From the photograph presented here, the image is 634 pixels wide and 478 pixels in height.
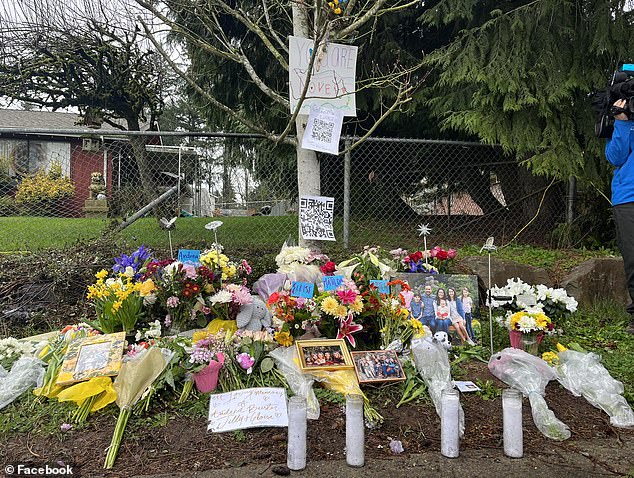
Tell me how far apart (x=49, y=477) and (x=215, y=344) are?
3.33 feet

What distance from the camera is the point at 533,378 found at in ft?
9.33

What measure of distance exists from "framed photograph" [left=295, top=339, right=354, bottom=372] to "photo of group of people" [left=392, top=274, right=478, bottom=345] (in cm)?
81

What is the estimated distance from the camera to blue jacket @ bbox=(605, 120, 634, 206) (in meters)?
3.51

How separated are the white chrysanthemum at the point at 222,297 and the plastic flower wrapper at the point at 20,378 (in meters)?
1.08

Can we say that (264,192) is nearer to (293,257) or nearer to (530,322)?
(293,257)

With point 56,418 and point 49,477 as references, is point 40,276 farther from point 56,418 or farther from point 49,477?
point 49,477

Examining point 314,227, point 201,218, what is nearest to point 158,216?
point 201,218

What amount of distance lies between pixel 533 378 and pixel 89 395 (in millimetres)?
2467

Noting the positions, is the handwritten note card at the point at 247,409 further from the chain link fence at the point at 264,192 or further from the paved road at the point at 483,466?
the chain link fence at the point at 264,192

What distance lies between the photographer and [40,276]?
14.0ft

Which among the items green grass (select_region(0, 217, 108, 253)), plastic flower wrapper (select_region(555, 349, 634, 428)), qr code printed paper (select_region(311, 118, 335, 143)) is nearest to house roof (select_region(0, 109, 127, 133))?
green grass (select_region(0, 217, 108, 253))

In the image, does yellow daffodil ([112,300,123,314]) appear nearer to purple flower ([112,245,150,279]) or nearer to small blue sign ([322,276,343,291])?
purple flower ([112,245,150,279])

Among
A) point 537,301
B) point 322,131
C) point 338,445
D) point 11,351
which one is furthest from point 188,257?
point 537,301

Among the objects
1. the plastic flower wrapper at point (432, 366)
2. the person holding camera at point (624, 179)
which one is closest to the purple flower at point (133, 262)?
the plastic flower wrapper at point (432, 366)
